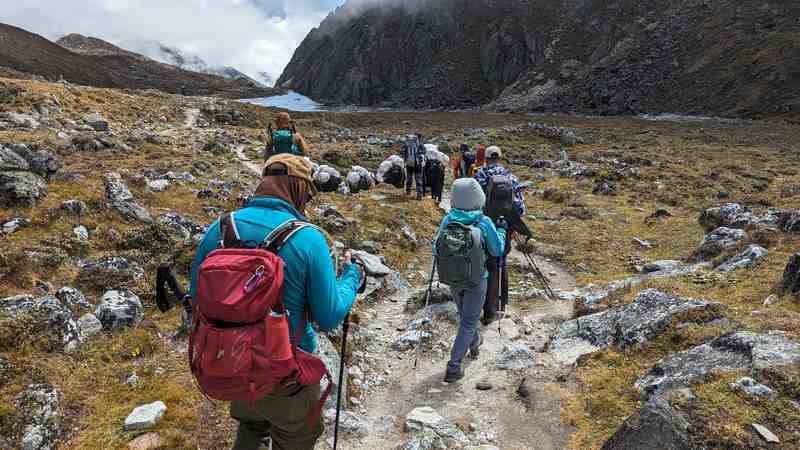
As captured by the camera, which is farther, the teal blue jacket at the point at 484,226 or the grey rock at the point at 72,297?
the grey rock at the point at 72,297

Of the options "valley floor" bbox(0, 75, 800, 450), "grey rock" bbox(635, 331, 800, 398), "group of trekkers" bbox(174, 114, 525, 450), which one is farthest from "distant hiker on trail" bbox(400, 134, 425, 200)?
"group of trekkers" bbox(174, 114, 525, 450)

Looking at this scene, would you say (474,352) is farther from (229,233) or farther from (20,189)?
(20,189)

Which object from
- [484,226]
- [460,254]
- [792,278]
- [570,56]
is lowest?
[792,278]

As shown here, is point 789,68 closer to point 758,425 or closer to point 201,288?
point 758,425

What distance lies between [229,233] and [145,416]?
351cm

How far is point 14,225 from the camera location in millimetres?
9594

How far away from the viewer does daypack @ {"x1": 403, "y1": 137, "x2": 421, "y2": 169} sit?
730 inches

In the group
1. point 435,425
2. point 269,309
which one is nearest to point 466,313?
point 435,425

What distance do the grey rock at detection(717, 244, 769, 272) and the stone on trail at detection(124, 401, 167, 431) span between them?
1051 centimetres

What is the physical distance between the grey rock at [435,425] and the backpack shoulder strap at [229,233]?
398 cm

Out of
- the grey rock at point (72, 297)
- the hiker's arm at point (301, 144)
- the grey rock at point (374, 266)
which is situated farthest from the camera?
the grey rock at point (374, 266)

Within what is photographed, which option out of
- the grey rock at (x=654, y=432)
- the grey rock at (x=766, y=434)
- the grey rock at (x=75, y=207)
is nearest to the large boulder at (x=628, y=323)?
the grey rock at (x=766, y=434)

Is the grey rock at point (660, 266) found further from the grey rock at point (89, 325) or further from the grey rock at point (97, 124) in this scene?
the grey rock at point (97, 124)

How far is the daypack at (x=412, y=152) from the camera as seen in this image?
18.5 m
